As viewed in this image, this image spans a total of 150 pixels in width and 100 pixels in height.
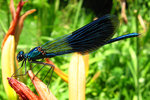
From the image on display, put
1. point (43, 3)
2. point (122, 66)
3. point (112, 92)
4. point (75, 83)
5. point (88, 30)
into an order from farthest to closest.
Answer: point (122, 66) < point (43, 3) < point (112, 92) < point (88, 30) < point (75, 83)

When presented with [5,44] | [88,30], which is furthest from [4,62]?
[88,30]

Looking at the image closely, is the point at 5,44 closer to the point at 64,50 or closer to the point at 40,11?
the point at 64,50

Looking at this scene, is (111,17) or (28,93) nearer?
(28,93)

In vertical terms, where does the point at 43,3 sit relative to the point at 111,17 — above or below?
above

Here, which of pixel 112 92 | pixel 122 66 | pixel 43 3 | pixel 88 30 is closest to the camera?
pixel 88 30
